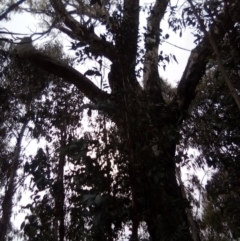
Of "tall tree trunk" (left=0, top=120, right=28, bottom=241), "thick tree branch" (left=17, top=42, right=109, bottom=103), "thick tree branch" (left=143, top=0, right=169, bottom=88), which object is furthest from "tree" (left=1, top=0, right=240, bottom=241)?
"tall tree trunk" (left=0, top=120, right=28, bottom=241)

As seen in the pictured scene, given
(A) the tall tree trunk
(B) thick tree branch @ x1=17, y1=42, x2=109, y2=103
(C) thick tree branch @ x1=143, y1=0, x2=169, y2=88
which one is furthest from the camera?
(A) the tall tree trunk

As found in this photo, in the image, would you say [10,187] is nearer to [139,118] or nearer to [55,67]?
[55,67]

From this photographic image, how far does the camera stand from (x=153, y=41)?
2.99 meters

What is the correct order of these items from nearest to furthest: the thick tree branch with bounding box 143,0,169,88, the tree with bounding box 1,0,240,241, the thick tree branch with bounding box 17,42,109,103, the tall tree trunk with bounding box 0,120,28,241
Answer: the tree with bounding box 1,0,240,241, the thick tree branch with bounding box 143,0,169,88, the thick tree branch with bounding box 17,42,109,103, the tall tree trunk with bounding box 0,120,28,241

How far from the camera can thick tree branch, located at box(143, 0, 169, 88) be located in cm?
282

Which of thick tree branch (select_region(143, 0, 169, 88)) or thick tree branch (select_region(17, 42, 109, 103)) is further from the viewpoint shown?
thick tree branch (select_region(17, 42, 109, 103))

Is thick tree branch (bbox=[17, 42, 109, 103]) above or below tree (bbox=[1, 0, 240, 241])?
above

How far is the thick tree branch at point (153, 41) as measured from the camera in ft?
9.27

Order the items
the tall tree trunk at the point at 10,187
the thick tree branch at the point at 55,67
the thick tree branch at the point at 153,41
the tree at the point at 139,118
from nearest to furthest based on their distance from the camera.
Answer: the tree at the point at 139,118
the thick tree branch at the point at 153,41
the thick tree branch at the point at 55,67
the tall tree trunk at the point at 10,187

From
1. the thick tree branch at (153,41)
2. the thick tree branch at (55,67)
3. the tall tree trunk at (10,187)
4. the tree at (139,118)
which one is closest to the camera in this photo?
the tree at (139,118)

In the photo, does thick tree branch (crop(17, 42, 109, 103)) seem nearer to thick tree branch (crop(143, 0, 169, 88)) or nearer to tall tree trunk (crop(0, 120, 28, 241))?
thick tree branch (crop(143, 0, 169, 88))

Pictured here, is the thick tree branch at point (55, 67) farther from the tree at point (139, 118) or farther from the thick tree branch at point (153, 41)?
the tree at point (139, 118)

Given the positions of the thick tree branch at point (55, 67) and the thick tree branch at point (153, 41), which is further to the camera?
the thick tree branch at point (55, 67)

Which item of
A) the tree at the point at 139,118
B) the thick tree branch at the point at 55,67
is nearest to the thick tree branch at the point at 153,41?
the tree at the point at 139,118
